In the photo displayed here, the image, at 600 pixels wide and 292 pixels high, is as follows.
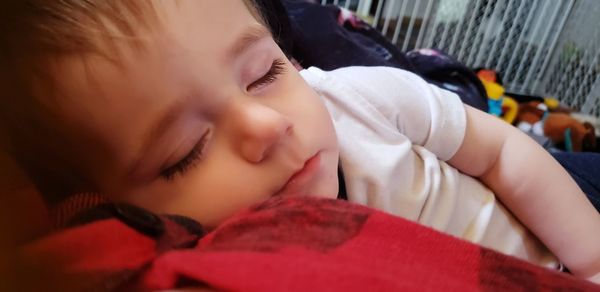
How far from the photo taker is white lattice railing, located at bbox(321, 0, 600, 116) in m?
1.26

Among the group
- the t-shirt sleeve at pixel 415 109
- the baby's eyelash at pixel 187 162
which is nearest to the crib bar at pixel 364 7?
the t-shirt sleeve at pixel 415 109

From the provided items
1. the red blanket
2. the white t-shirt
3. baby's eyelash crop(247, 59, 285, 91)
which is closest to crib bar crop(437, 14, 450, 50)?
the white t-shirt

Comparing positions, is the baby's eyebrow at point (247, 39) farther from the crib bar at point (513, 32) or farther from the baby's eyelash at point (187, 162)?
the crib bar at point (513, 32)

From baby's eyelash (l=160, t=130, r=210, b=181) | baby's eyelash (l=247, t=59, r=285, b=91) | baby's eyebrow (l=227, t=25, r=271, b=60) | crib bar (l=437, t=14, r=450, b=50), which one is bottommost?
crib bar (l=437, t=14, r=450, b=50)

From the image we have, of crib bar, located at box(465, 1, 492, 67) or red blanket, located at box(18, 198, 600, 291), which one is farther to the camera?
crib bar, located at box(465, 1, 492, 67)

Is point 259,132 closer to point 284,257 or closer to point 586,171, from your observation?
point 284,257

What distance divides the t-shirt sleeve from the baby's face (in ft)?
0.65

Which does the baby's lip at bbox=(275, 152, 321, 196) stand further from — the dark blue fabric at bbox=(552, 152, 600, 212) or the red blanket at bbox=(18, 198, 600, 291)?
the dark blue fabric at bbox=(552, 152, 600, 212)

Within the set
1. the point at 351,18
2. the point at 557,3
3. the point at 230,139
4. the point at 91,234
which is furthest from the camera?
the point at 557,3

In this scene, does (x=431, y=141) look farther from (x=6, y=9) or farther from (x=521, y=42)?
(x=521, y=42)

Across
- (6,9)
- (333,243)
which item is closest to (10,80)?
(6,9)

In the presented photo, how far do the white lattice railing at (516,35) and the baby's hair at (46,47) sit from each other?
38.3 inches

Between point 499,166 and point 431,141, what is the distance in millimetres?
102

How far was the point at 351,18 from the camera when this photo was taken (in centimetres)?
106
